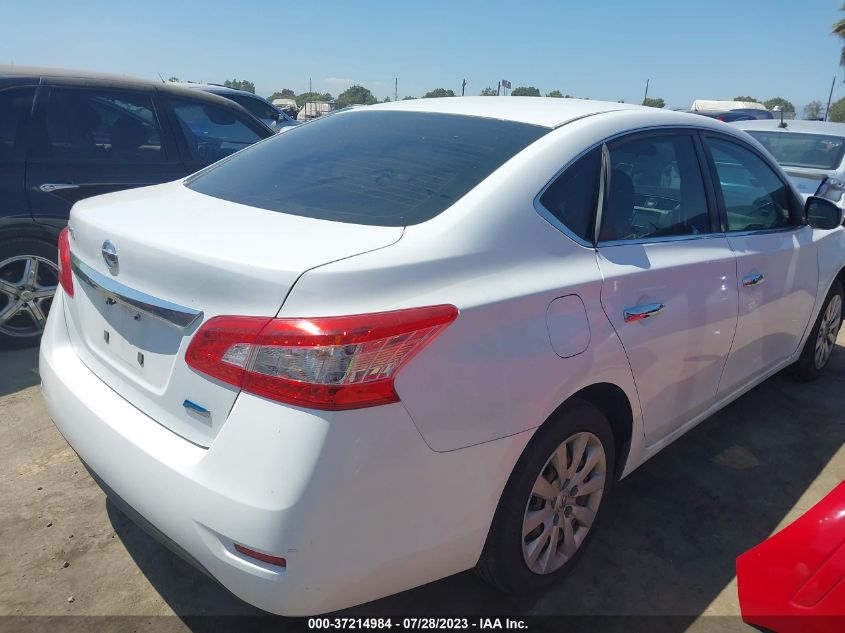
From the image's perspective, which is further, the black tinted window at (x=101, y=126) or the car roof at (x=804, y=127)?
the car roof at (x=804, y=127)

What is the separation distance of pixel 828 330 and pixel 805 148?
4232 mm

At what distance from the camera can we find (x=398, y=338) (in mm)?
1663

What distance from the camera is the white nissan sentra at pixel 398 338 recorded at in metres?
1.62

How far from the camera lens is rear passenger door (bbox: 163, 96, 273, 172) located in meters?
4.94

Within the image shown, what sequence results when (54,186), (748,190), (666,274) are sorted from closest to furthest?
(666,274) → (748,190) → (54,186)

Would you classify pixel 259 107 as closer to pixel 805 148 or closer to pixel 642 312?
pixel 805 148

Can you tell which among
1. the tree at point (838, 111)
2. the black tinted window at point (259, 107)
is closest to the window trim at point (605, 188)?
the black tinted window at point (259, 107)

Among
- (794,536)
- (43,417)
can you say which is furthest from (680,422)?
(43,417)

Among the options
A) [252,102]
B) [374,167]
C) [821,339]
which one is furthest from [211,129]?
[252,102]

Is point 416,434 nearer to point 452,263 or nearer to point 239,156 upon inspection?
point 452,263

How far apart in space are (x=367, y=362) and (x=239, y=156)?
64.9 inches

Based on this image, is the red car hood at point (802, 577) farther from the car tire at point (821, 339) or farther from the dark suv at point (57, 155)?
the dark suv at point (57, 155)

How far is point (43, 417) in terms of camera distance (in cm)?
351

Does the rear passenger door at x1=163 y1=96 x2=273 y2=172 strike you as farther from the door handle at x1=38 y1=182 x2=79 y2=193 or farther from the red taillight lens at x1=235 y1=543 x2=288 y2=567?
the red taillight lens at x1=235 y1=543 x2=288 y2=567
